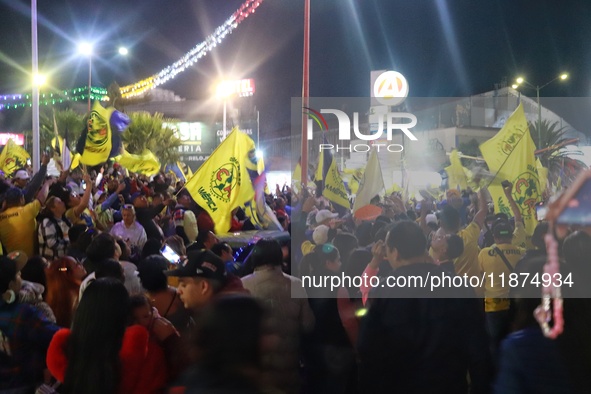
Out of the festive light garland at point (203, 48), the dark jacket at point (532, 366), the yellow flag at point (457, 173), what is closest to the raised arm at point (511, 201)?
the yellow flag at point (457, 173)

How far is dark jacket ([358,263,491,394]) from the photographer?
3.29 m

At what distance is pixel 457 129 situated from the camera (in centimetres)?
3847

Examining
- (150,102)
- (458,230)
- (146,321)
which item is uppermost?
(150,102)

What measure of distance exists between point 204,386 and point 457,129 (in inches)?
1510

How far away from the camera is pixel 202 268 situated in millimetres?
3814

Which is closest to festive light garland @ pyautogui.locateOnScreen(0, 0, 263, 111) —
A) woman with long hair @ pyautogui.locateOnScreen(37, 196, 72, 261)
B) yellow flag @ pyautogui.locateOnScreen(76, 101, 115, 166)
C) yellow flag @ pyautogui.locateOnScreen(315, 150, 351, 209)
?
yellow flag @ pyautogui.locateOnScreen(76, 101, 115, 166)

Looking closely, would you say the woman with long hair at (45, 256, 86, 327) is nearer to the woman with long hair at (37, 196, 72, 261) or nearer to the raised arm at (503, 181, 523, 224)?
the woman with long hair at (37, 196, 72, 261)

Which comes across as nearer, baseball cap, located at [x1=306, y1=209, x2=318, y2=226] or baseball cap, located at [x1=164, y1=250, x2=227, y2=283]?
baseball cap, located at [x1=164, y1=250, x2=227, y2=283]

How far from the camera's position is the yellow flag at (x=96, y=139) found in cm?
1066

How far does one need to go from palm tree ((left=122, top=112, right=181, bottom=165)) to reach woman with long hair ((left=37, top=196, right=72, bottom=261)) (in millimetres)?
38557

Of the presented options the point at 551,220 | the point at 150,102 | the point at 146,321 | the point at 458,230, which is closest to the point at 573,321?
the point at 551,220

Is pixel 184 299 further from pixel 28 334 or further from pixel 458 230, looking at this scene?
pixel 458 230

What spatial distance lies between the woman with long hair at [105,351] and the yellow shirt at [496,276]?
10.8 feet

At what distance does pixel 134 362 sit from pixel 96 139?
8.49 m
